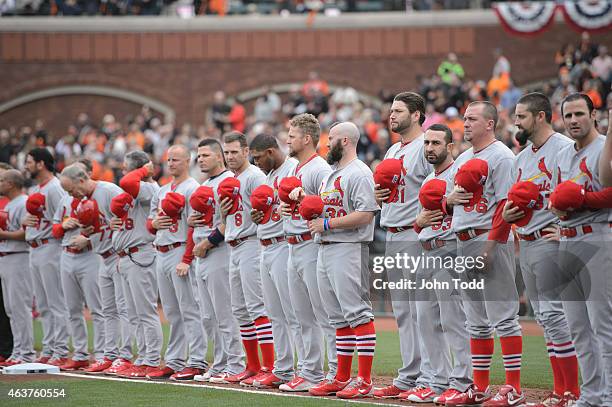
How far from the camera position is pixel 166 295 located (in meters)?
11.3

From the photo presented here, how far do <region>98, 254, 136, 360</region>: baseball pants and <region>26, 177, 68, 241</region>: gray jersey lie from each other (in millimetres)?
1090

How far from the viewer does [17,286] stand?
12.8 meters

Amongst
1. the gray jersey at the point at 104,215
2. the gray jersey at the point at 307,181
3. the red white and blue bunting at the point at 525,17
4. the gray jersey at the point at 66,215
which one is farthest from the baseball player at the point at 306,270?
the red white and blue bunting at the point at 525,17

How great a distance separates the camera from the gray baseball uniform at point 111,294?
1184 cm

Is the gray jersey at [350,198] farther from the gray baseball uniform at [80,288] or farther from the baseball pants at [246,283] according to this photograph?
the gray baseball uniform at [80,288]

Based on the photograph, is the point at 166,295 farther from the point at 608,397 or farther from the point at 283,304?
the point at 608,397

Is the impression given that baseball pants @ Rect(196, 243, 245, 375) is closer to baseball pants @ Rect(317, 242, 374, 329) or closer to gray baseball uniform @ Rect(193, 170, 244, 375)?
gray baseball uniform @ Rect(193, 170, 244, 375)

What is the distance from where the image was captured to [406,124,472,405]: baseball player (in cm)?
870

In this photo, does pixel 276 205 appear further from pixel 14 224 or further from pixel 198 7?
pixel 198 7

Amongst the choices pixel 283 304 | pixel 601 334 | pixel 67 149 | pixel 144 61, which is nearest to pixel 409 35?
pixel 144 61

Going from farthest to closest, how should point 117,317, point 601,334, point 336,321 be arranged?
point 117,317 < point 336,321 < point 601,334

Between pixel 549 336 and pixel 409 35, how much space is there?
72.4 ft

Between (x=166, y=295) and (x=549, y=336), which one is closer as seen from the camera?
(x=549, y=336)

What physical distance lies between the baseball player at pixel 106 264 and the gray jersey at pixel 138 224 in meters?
0.31
